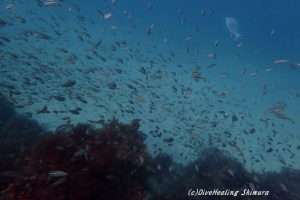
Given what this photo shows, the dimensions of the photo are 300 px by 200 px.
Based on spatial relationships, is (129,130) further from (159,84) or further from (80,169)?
(159,84)

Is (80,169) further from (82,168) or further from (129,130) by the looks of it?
(129,130)

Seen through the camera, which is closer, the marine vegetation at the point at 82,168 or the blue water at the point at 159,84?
the marine vegetation at the point at 82,168

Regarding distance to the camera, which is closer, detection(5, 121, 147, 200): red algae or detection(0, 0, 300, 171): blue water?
detection(5, 121, 147, 200): red algae

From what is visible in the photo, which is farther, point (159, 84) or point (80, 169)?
point (159, 84)

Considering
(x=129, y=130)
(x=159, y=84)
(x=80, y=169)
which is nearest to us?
(x=80, y=169)

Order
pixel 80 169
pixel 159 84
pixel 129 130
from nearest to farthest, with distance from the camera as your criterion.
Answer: pixel 80 169
pixel 129 130
pixel 159 84

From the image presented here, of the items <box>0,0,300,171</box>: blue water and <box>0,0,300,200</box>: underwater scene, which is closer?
<box>0,0,300,200</box>: underwater scene

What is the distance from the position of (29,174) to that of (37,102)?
10.6 meters

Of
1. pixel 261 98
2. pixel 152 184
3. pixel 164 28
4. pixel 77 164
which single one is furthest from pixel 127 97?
pixel 164 28

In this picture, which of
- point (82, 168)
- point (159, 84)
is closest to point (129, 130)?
point (82, 168)

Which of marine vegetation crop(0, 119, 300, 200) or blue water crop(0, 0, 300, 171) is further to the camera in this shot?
blue water crop(0, 0, 300, 171)

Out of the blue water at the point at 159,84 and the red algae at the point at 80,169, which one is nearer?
the red algae at the point at 80,169

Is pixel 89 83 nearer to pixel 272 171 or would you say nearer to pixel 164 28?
pixel 272 171

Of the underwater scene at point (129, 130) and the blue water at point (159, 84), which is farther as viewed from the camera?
the blue water at point (159, 84)
